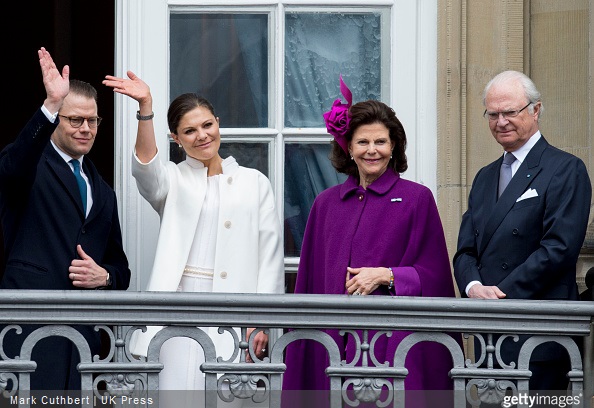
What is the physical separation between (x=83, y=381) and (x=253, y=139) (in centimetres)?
175

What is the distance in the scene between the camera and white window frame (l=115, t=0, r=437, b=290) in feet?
22.7

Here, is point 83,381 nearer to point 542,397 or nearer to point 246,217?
point 246,217

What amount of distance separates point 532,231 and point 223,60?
188 cm

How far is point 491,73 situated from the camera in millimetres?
6922

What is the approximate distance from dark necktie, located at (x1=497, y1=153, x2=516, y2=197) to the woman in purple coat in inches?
11.4

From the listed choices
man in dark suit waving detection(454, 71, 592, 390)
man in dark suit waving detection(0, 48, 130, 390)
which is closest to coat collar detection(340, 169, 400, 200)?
man in dark suit waving detection(454, 71, 592, 390)

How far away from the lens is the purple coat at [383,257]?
6.00m

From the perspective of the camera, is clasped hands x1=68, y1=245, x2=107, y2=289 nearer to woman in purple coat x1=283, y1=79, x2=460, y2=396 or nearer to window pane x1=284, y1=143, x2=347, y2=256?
woman in purple coat x1=283, y1=79, x2=460, y2=396

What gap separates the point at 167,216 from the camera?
6430 mm

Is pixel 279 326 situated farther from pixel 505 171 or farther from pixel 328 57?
pixel 328 57

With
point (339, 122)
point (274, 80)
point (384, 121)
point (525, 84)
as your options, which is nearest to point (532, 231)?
point (525, 84)

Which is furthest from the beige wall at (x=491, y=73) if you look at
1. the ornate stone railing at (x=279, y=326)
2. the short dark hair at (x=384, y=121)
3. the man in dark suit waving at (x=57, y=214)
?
the man in dark suit waving at (x=57, y=214)

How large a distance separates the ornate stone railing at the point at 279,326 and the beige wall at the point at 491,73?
1291 millimetres

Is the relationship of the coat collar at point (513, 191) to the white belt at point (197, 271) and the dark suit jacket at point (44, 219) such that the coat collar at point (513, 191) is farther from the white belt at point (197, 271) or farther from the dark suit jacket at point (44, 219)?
the dark suit jacket at point (44, 219)
